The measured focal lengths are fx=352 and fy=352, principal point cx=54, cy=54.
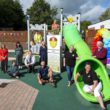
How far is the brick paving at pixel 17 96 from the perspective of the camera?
33.2 feet

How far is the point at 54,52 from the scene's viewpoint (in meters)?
16.3

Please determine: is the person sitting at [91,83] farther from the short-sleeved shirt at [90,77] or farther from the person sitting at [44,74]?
the person sitting at [44,74]

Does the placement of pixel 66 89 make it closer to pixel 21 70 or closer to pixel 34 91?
pixel 34 91

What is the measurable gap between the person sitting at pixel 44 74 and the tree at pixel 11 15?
146 ft

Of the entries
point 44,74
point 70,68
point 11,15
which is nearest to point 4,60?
point 44,74

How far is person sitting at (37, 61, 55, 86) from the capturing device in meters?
13.4

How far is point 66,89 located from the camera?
12.7 meters

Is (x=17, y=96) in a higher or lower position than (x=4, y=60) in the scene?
lower

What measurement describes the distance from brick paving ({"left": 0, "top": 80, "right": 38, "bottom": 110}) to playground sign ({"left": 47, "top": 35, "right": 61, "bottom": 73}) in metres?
2.66

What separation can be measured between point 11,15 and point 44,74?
153ft

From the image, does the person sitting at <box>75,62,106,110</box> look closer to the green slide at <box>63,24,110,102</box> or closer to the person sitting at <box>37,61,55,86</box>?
Answer: the green slide at <box>63,24,110,102</box>

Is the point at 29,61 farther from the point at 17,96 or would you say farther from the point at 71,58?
the point at 17,96

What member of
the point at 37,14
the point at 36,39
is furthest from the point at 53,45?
the point at 37,14

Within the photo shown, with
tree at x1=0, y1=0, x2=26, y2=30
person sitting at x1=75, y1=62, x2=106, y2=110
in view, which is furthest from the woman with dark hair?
tree at x1=0, y1=0, x2=26, y2=30
